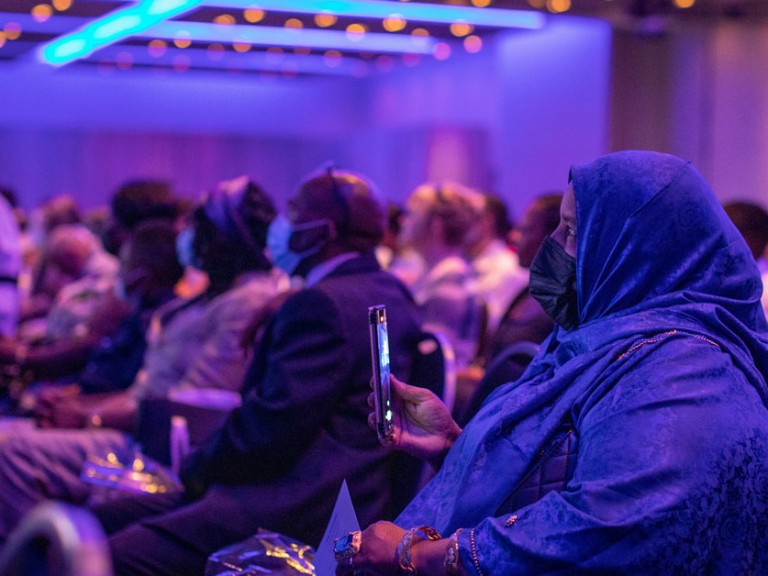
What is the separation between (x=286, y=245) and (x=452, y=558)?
148cm

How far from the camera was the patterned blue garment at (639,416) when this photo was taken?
1410 mm

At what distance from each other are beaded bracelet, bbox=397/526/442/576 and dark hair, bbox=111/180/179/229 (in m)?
3.91

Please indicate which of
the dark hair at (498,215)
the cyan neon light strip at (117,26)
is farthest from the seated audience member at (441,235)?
the cyan neon light strip at (117,26)

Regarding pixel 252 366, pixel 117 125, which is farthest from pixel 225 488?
pixel 117 125

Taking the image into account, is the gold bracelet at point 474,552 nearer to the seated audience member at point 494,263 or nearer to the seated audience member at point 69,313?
the seated audience member at point 69,313

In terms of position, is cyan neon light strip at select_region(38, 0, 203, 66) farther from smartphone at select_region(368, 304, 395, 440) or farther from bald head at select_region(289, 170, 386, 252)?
smartphone at select_region(368, 304, 395, 440)

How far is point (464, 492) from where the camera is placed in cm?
169

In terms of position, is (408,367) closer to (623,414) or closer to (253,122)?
(623,414)

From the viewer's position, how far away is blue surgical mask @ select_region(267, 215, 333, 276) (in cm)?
278

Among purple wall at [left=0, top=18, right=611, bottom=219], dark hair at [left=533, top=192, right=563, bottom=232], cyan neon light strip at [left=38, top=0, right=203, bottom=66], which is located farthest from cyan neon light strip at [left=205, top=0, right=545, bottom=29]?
dark hair at [left=533, top=192, right=563, bottom=232]

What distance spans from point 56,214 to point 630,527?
7528 millimetres

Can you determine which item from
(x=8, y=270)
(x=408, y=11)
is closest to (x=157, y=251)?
(x=8, y=270)

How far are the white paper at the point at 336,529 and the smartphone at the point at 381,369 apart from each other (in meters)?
0.14

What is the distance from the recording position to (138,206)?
17.6ft
